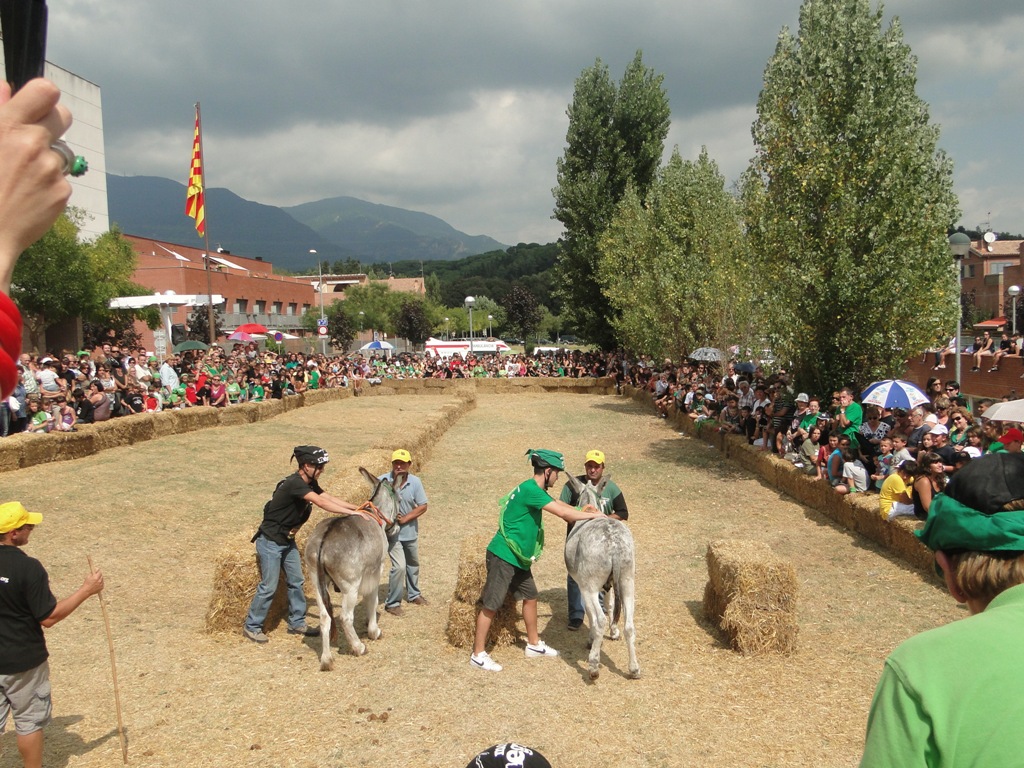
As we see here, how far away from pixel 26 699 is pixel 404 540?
4.17 metres

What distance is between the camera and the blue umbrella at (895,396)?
41.9 feet

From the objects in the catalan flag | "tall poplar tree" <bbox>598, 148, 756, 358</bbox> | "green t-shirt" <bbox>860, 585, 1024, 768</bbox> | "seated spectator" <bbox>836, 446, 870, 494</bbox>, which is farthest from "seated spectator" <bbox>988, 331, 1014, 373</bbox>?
the catalan flag

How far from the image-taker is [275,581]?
298 inches

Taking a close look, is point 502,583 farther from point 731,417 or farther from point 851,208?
point 731,417

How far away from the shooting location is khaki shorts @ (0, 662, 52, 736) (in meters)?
4.85

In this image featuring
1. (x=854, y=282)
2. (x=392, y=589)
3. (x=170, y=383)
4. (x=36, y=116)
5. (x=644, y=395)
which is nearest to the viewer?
(x=36, y=116)

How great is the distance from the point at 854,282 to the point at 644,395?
16.6 meters

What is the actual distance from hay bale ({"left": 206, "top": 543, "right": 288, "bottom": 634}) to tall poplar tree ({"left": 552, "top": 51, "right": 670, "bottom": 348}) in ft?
106

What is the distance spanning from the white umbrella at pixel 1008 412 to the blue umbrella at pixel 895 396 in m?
2.24

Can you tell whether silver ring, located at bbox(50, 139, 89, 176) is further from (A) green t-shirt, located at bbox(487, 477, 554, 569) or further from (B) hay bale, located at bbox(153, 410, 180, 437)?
(B) hay bale, located at bbox(153, 410, 180, 437)

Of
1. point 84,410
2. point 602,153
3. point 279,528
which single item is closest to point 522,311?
point 602,153

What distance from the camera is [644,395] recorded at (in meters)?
31.3

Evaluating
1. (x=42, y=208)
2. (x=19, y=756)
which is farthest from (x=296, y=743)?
(x=42, y=208)

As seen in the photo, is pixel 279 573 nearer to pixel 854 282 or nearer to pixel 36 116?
pixel 36 116
